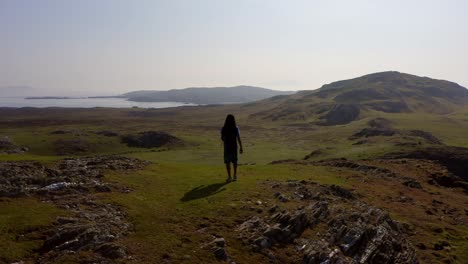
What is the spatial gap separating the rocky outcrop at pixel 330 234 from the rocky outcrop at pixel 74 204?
5.15 meters

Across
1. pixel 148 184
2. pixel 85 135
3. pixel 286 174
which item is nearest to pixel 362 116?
pixel 85 135

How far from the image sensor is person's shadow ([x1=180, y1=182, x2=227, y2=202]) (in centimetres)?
1981

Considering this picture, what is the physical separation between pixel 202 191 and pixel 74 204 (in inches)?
250

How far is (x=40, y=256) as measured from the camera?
12.8 m

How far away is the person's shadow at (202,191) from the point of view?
19812mm

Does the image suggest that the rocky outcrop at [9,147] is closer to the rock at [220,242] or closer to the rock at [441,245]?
the rock at [220,242]

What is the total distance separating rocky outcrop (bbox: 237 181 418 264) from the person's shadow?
3291 mm

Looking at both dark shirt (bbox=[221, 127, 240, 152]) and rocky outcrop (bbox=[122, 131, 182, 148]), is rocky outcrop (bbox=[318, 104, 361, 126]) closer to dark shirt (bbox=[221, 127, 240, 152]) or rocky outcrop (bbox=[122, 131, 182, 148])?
rocky outcrop (bbox=[122, 131, 182, 148])

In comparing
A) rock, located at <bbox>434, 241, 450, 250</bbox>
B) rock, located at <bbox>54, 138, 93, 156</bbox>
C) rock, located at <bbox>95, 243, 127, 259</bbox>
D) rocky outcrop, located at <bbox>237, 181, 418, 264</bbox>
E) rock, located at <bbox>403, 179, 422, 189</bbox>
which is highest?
rock, located at <bbox>95, 243, 127, 259</bbox>

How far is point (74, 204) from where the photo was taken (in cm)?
1698

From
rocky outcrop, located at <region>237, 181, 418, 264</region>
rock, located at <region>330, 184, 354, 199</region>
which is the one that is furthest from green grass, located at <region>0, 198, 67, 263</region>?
rock, located at <region>330, 184, 354, 199</region>

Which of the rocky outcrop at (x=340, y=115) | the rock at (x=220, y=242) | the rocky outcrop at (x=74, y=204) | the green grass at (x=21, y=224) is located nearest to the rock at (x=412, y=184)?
the rocky outcrop at (x=74, y=204)

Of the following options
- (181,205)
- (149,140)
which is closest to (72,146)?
(149,140)

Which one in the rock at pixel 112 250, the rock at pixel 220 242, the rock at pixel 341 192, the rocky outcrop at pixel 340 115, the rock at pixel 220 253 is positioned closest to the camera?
the rock at pixel 112 250
